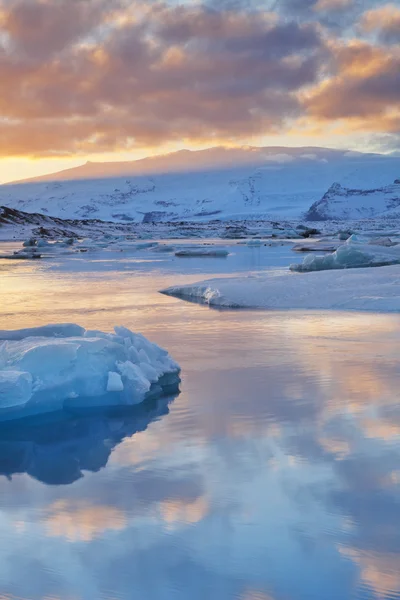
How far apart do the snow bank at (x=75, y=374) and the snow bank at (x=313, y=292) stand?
15.1 ft

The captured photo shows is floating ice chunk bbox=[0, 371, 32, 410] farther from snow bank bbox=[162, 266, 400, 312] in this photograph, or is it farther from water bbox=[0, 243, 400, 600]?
snow bank bbox=[162, 266, 400, 312]

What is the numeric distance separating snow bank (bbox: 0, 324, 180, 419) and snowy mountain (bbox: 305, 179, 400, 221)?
4310 inches

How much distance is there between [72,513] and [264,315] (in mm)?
6120

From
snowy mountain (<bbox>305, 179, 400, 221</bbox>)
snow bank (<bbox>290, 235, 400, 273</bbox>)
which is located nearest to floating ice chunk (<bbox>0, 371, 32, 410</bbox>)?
snow bank (<bbox>290, 235, 400, 273</bbox>)

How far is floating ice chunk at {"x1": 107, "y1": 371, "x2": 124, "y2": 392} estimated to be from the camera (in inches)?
199

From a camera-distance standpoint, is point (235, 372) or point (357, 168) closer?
point (235, 372)

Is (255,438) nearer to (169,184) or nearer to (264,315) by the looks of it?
(264,315)

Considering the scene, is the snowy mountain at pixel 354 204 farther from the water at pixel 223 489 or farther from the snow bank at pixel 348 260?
the water at pixel 223 489

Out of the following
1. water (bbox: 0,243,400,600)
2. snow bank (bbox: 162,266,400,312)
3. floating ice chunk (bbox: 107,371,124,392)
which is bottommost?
water (bbox: 0,243,400,600)

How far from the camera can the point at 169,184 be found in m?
196

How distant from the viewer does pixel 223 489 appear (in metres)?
3.59

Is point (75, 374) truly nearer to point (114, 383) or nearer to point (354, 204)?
point (114, 383)

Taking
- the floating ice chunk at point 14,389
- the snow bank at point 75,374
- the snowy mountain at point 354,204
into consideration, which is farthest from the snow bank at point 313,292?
the snowy mountain at point 354,204

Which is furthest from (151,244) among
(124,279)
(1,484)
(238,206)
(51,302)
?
(238,206)
